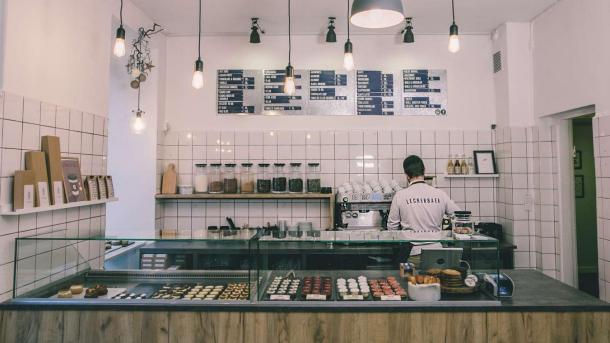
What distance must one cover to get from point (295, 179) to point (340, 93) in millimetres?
1134

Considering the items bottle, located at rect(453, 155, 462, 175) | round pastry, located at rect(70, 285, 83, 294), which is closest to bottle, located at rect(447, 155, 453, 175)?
bottle, located at rect(453, 155, 462, 175)

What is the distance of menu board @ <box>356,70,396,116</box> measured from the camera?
4559mm

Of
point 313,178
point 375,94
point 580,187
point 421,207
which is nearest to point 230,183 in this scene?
point 313,178

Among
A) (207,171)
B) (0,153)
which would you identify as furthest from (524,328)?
(207,171)

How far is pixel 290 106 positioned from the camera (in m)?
4.57

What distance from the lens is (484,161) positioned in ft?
14.6

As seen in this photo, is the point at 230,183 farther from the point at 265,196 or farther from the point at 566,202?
the point at 566,202

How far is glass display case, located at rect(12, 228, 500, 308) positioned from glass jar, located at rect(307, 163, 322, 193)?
1.73m

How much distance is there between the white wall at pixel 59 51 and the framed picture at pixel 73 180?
42 centimetres

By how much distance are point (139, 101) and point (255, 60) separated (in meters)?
1.38

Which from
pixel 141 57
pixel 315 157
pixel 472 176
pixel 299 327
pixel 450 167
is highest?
pixel 141 57

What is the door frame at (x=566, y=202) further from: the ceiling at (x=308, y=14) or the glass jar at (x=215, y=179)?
the glass jar at (x=215, y=179)

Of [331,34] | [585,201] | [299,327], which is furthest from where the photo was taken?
[585,201]

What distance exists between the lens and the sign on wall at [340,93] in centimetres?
456
